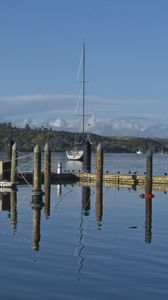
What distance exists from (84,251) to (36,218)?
374 inches

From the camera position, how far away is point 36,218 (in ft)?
100

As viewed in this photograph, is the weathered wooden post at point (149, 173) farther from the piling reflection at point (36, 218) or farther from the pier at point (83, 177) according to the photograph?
the piling reflection at point (36, 218)

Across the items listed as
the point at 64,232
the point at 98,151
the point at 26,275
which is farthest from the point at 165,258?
the point at 98,151

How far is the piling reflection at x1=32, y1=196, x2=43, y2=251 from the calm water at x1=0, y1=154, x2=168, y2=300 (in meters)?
0.04

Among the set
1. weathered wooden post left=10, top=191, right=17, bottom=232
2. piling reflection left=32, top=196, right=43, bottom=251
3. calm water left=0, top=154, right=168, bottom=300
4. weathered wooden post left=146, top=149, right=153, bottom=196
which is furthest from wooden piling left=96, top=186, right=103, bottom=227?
weathered wooden post left=10, top=191, right=17, bottom=232

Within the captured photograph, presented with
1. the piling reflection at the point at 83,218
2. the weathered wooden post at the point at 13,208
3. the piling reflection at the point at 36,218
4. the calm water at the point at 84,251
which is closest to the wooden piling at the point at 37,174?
the piling reflection at the point at 36,218

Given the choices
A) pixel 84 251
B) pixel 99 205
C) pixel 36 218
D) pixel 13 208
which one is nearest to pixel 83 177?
pixel 99 205

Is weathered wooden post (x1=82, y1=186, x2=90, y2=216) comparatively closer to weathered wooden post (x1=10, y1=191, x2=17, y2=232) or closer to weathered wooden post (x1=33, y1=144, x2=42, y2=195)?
weathered wooden post (x1=33, y1=144, x2=42, y2=195)

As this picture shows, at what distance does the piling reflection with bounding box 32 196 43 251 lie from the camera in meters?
22.8

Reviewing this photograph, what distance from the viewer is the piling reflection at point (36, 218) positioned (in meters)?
22.8

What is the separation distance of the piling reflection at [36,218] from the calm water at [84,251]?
0.13 ft

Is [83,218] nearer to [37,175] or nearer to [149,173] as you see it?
[37,175]

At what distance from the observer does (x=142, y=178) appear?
180 feet

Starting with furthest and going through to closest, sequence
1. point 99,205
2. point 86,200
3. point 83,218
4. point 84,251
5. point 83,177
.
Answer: point 83,177 < point 86,200 < point 99,205 < point 83,218 < point 84,251
